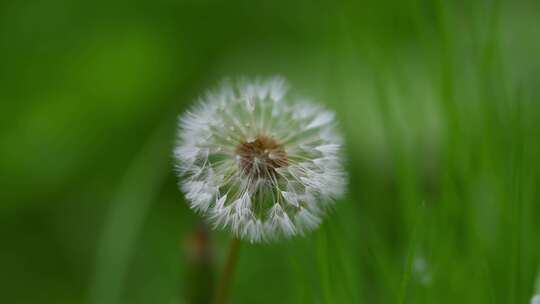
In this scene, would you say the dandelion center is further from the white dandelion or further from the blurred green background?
the blurred green background

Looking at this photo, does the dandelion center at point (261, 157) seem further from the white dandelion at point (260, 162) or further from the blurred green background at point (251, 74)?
the blurred green background at point (251, 74)

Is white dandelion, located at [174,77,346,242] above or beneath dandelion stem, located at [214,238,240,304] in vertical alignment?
above

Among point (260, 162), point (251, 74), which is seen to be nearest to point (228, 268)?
point (260, 162)

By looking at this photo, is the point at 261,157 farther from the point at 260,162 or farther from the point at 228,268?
Answer: the point at 228,268

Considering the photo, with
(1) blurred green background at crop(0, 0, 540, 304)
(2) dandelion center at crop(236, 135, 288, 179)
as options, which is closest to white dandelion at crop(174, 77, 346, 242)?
(2) dandelion center at crop(236, 135, 288, 179)

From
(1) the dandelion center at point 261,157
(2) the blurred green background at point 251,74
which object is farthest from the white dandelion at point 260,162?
(2) the blurred green background at point 251,74

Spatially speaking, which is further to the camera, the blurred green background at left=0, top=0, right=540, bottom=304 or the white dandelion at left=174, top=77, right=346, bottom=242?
the blurred green background at left=0, top=0, right=540, bottom=304
